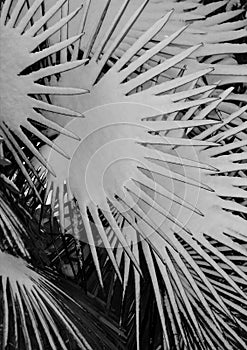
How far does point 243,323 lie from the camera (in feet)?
1.79

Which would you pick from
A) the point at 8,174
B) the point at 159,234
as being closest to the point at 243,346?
the point at 159,234

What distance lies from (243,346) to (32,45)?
32cm

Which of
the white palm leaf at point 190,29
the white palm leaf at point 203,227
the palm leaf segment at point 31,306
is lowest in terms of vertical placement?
the palm leaf segment at point 31,306

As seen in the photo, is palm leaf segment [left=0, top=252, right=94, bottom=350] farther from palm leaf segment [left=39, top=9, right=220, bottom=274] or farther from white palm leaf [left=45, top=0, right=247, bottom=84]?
white palm leaf [left=45, top=0, right=247, bottom=84]

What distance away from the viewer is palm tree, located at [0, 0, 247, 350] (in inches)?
18.1

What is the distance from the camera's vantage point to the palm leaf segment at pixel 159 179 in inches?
18.5

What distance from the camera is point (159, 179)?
490 mm

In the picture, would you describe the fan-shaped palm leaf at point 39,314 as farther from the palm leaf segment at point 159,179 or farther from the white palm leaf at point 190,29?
the white palm leaf at point 190,29

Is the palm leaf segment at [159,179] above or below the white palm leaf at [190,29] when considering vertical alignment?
below

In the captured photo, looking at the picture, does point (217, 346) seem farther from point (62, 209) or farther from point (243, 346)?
point (62, 209)

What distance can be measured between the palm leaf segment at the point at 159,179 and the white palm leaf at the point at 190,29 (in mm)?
41

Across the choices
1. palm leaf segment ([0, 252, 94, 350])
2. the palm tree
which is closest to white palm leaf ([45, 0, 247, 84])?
the palm tree

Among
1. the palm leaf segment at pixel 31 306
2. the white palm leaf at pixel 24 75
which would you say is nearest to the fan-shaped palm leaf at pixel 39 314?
the palm leaf segment at pixel 31 306

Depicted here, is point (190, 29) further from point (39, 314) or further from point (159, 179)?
point (39, 314)
